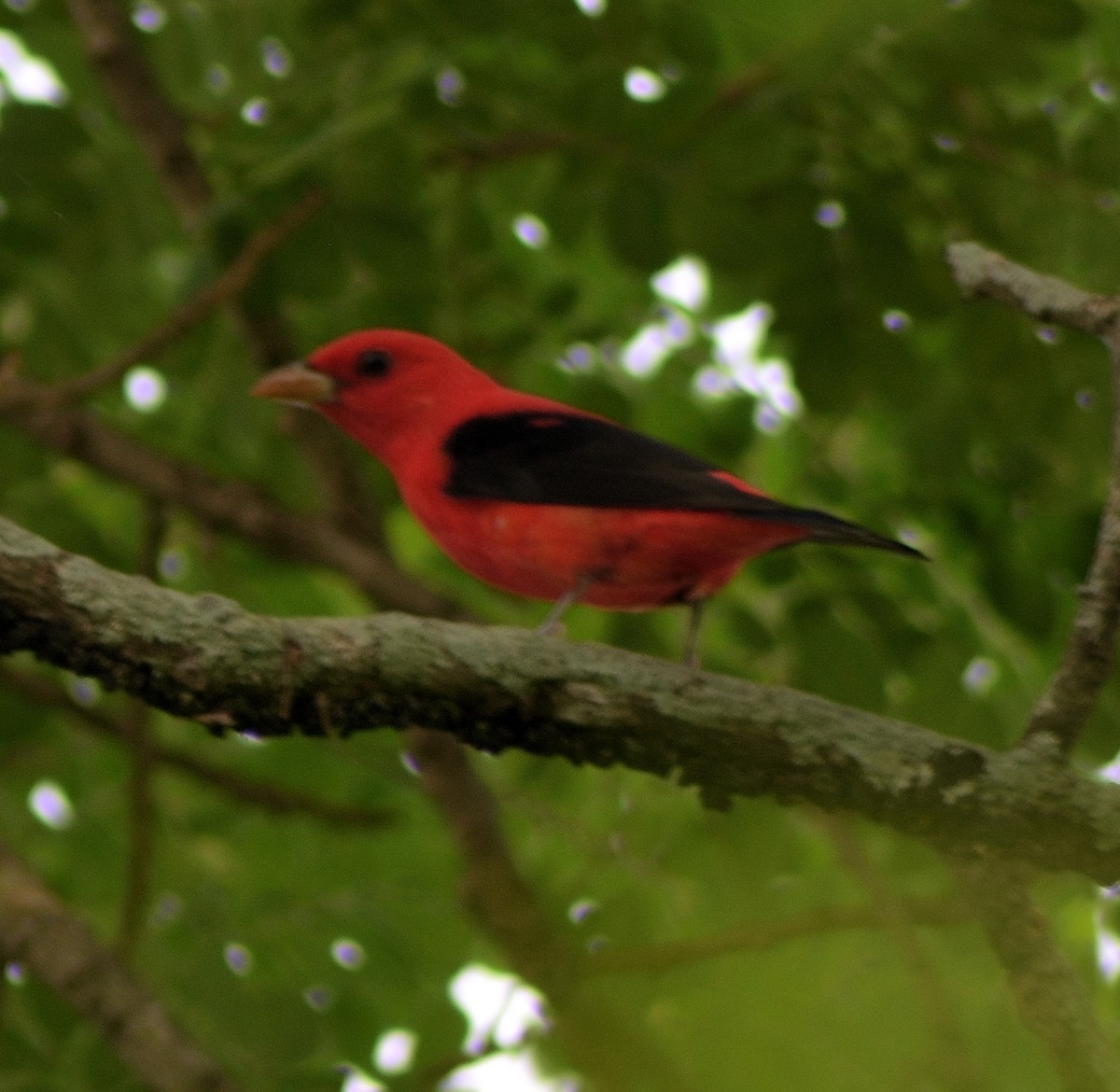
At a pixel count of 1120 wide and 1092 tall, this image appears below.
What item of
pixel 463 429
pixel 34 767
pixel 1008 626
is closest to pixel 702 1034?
pixel 463 429

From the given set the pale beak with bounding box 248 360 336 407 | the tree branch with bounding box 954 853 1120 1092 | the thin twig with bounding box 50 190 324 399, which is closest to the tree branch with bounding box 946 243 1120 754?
the tree branch with bounding box 954 853 1120 1092

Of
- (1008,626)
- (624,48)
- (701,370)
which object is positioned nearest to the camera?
(624,48)

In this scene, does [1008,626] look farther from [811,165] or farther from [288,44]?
[288,44]

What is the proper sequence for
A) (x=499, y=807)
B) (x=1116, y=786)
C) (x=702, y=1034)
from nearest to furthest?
(x=702, y=1034) → (x=1116, y=786) → (x=499, y=807)

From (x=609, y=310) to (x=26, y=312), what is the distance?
1.95 meters

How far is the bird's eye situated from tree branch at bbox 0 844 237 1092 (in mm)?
1634

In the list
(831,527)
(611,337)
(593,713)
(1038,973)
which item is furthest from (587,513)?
(611,337)

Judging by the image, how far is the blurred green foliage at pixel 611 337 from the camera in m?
4.01

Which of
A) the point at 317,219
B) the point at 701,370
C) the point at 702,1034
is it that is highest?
the point at 701,370

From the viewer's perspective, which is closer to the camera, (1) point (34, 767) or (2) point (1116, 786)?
(2) point (1116, 786)

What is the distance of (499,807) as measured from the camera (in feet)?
16.1

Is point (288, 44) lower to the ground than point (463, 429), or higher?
higher

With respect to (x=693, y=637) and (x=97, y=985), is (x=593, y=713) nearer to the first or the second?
(x=693, y=637)

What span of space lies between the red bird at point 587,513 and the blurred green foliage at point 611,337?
0.54 m
